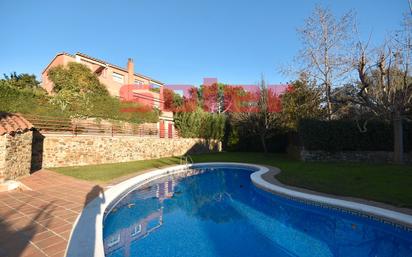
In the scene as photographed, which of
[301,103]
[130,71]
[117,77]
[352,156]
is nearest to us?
[352,156]

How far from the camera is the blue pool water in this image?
5008 millimetres

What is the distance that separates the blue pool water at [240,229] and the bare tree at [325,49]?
40.4ft

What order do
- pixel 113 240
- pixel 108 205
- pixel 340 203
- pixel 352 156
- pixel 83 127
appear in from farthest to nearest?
pixel 352 156 < pixel 83 127 < pixel 340 203 < pixel 108 205 < pixel 113 240

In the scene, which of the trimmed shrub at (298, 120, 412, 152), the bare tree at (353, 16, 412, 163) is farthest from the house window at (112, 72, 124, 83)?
the bare tree at (353, 16, 412, 163)

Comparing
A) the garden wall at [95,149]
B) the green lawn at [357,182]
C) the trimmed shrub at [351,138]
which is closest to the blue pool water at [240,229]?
the green lawn at [357,182]

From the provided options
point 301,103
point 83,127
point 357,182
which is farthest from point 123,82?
point 357,182

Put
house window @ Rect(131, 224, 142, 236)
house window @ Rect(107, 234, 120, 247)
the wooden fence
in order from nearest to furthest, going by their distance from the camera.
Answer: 1. house window @ Rect(107, 234, 120, 247)
2. house window @ Rect(131, 224, 142, 236)
3. the wooden fence

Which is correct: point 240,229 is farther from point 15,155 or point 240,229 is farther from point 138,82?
point 138,82

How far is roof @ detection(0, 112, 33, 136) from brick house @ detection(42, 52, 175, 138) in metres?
13.1

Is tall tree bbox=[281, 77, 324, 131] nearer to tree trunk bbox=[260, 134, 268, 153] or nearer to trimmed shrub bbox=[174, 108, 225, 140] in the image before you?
tree trunk bbox=[260, 134, 268, 153]

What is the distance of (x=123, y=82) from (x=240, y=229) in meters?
28.6

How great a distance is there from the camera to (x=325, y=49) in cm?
1803

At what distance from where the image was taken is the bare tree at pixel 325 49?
56.3 feet

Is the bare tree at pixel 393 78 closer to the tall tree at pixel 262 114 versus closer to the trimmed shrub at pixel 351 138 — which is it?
the trimmed shrub at pixel 351 138
